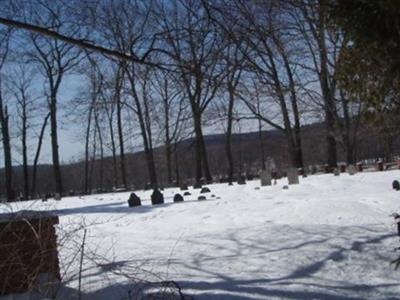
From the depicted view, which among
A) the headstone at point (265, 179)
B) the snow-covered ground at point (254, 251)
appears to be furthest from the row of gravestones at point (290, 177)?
the snow-covered ground at point (254, 251)

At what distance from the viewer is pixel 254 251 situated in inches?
283

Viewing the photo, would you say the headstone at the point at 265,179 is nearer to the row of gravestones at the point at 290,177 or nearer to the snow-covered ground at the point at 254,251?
the row of gravestones at the point at 290,177

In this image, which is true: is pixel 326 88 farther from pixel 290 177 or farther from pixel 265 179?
pixel 265 179

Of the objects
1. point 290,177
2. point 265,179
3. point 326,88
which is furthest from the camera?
point 265,179

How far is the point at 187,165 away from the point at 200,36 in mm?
51333

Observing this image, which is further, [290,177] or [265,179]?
[265,179]

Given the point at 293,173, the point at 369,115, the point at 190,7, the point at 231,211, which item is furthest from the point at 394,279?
the point at 293,173

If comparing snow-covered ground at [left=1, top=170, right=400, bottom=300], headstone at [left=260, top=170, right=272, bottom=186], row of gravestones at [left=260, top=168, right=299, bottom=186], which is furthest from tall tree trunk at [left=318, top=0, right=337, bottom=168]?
headstone at [left=260, top=170, right=272, bottom=186]

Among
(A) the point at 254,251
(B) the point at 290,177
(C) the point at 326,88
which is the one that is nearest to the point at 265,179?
(B) the point at 290,177

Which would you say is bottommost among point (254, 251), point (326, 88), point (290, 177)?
point (254, 251)

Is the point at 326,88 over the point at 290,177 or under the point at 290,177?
over

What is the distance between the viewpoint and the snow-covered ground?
5.70 m

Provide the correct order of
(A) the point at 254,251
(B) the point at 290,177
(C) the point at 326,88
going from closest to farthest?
(A) the point at 254,251
(C) the point at 326,88
(B) the point at 290,177

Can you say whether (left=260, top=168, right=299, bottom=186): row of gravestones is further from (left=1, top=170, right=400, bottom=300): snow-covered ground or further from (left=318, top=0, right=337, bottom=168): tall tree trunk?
(left=1, top=170, right=400, bottom=300): snow-covered ground
